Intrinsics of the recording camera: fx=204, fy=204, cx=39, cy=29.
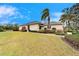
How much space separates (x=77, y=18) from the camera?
180 centimetres

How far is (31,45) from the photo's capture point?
1781mm

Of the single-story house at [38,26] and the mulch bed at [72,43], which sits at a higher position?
the single-story house at [38,26]

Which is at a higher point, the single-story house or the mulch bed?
the single-story house

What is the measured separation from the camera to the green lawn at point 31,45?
176 centimetres

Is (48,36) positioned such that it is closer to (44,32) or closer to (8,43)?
(44,32)

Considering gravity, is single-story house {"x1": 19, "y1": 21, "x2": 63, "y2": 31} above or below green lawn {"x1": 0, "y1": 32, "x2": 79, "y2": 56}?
above

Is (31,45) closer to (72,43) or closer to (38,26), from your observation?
(38,26)

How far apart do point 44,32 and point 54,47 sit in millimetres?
165

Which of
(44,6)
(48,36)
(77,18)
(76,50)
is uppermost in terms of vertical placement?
(44,6)

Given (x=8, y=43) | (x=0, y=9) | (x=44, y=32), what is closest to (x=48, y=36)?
(x=44, y=32)

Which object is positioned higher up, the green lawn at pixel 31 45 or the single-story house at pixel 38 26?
the single-story house at pixel 38 26

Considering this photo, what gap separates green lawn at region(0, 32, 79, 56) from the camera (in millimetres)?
1760

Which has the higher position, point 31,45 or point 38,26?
point 38,26

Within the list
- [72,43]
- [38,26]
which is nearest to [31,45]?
[38,26]
